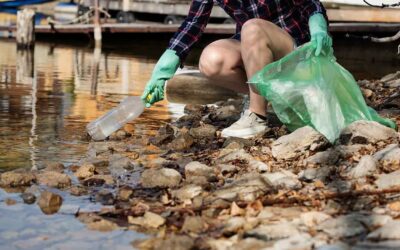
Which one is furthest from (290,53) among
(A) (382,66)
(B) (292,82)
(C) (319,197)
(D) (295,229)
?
(A) (382,66)

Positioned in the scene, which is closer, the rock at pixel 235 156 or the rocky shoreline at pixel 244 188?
the rocky shoreline at pixel 244 188

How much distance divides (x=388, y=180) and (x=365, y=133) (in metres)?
0.96

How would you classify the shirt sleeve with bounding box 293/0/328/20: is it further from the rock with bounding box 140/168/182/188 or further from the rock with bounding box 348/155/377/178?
the rock with bounding box 140/168/182/188

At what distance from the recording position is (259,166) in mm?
4371

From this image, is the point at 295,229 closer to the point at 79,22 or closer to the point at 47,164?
the point at 47,164

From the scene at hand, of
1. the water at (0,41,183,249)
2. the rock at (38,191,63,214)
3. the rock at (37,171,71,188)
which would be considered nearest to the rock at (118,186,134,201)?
the water at (0,41,183,249)

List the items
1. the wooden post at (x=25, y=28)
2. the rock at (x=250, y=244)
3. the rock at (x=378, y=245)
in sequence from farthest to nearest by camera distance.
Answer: the wooden post at (x=25, y=28)
the rock at (x=250, y=244)
the rock at (x=378, y=245)

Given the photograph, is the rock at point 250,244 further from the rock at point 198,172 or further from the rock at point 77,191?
the rock at point 77,191

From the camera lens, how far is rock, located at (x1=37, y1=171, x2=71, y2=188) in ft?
13.9

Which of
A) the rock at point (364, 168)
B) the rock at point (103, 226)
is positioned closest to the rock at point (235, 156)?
the rock at point (364, 168)

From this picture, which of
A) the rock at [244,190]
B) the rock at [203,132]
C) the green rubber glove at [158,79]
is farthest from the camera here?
the rock at [203,132]

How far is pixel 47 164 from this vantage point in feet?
15.8

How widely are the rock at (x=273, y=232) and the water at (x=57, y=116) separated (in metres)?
0.51

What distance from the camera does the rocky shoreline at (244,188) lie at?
3.20 metres
